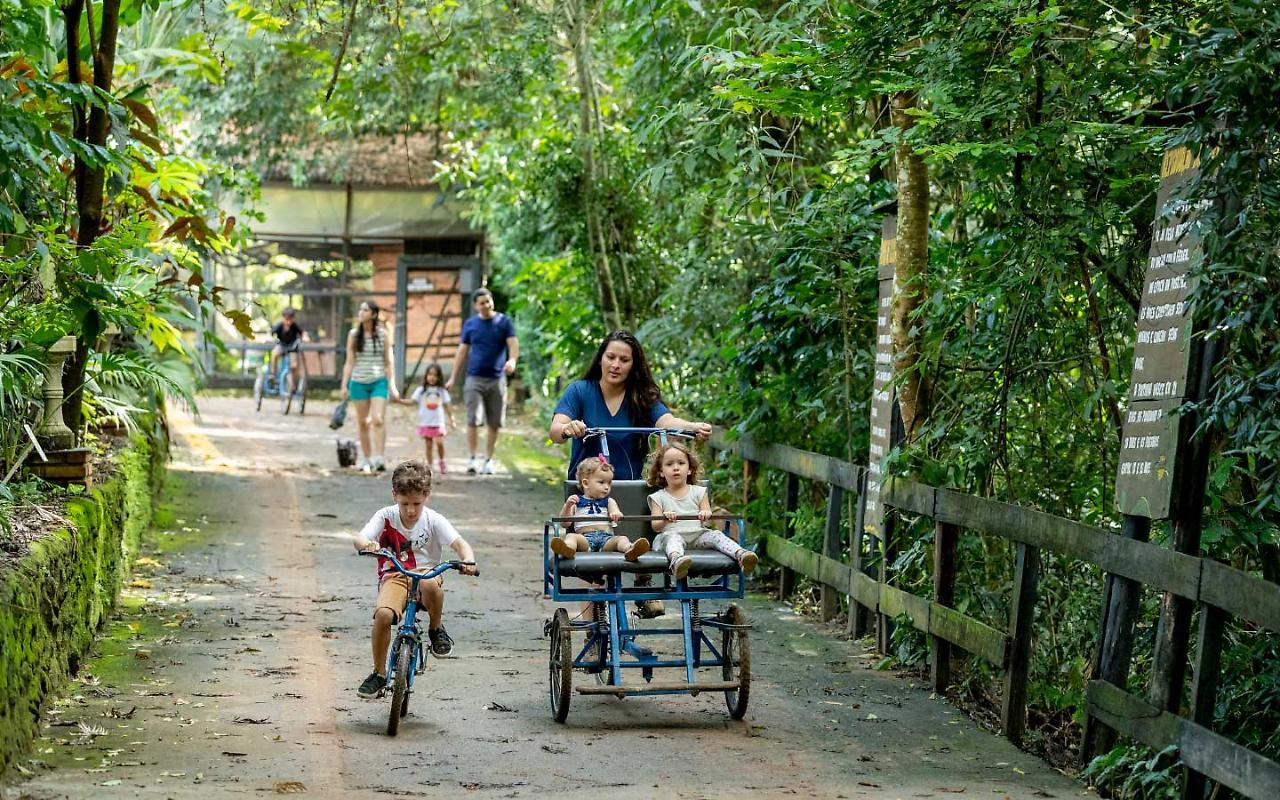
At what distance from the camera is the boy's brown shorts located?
7465 mm

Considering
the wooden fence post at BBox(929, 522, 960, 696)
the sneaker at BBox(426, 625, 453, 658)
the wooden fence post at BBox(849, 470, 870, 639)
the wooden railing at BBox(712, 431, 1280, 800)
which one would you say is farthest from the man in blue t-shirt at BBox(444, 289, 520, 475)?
the sneaker at BBox(426, 625, 453, 658)

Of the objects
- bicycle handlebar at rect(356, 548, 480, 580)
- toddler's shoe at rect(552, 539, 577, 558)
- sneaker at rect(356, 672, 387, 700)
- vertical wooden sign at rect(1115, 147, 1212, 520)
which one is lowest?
sneaker at rect(356, 672, 387, 700)

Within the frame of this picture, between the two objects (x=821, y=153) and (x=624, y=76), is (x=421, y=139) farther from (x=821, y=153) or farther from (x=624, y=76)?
(x=821, y=153)

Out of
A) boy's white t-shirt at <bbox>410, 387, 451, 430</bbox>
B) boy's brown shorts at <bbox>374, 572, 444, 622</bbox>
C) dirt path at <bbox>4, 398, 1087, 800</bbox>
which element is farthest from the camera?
boy's white t-shirt at <bbox>410, 387, 451, 430</bbox>

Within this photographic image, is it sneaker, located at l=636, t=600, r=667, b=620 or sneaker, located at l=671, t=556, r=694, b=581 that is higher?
sneaker, located at l=671, t=556, r=694, b=581

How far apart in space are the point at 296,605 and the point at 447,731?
138 inches

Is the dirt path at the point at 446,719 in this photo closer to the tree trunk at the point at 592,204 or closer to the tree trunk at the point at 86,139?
the tree trunk at the point at 86,139

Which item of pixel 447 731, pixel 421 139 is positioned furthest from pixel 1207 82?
pixel 421 139

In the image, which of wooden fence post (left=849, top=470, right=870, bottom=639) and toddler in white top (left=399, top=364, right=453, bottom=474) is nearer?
wooden fence post (left=849, top=470, right=870, bottom=639)

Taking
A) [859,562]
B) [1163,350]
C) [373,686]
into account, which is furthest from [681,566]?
[859,562]

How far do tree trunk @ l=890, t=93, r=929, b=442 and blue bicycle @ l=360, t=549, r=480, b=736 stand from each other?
3350 mm

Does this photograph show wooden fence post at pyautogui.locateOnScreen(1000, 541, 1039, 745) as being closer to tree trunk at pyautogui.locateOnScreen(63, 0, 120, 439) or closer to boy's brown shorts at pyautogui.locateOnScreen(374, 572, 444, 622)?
boy's brown shorts at pyautogui.locateOnScreen(374, 572, 444, 622)

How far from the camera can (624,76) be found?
17.4 meters

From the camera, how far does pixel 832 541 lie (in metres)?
10.7
